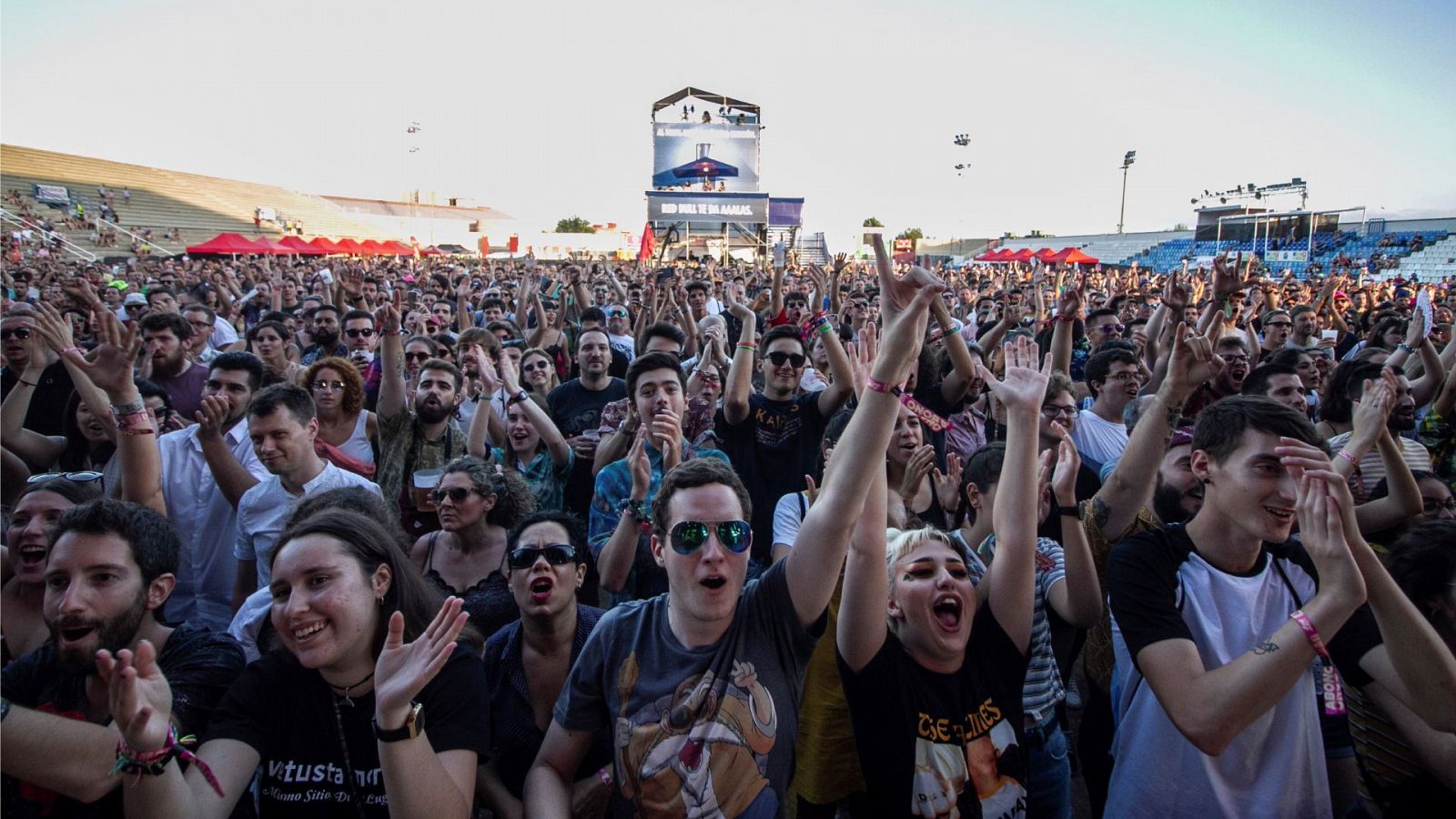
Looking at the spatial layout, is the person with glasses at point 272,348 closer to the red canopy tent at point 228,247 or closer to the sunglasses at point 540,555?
the sunglasses at point 540,555

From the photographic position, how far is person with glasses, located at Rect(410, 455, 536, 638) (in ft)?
10.3

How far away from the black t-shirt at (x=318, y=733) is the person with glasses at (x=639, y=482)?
1.01 metres

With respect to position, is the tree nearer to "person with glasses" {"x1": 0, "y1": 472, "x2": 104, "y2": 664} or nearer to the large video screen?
the large video screen

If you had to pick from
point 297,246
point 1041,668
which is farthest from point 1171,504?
point 297,246

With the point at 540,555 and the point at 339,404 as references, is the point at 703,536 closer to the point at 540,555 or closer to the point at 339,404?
the point at 540,555

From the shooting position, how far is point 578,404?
5301mm

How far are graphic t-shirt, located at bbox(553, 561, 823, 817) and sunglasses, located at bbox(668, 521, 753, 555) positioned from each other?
5.3 inches

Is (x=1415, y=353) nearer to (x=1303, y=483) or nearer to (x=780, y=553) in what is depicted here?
(x=1303, y=483)

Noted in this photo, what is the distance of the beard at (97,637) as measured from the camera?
2.05 metres

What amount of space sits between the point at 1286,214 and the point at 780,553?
46.1m

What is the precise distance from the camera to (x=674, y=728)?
6.39 feet

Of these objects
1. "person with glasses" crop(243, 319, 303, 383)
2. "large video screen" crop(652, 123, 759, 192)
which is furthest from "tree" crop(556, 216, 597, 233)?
"person with glasses" crop(243, 319, 303, 383)

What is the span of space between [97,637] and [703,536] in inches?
66.3

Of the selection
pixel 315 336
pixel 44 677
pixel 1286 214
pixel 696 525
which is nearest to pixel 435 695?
pixel 696 525
